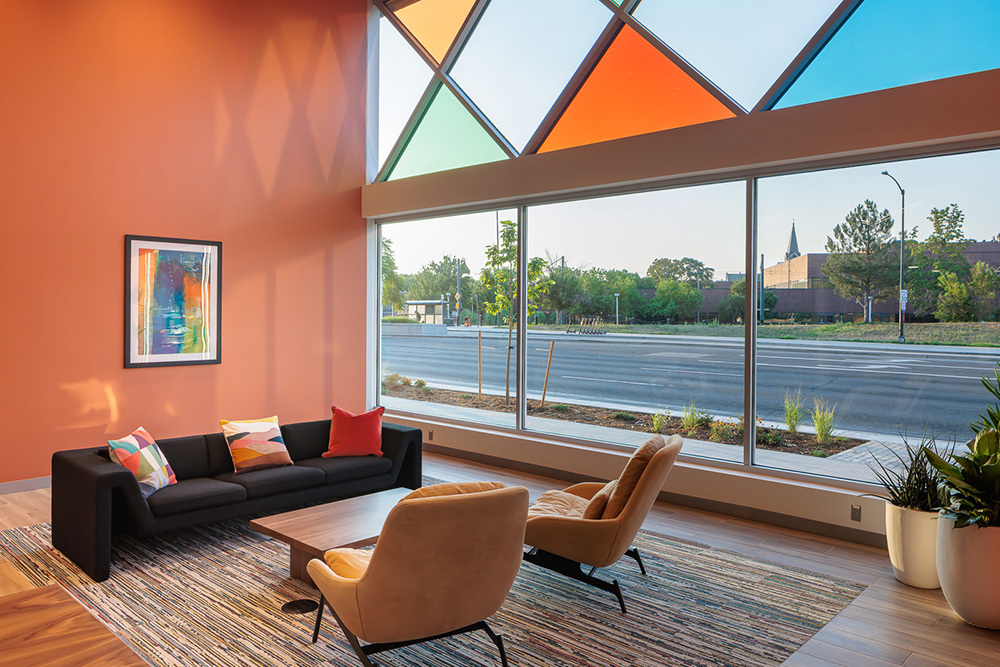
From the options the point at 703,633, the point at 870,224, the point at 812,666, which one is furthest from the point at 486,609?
the point at 870,224

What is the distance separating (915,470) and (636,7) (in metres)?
4.50

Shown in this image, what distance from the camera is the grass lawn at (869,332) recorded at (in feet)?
15.0

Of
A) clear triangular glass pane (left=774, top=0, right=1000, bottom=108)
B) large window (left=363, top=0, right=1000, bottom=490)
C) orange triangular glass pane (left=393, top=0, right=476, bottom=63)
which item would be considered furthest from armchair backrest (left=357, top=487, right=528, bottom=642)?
orange triangular glass pane (left=393, top=0, right=476, bottom=63)

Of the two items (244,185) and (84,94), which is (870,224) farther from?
(84,94)

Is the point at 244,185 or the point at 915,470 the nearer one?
the point at 915,470

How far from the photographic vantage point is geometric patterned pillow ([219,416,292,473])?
207 inches

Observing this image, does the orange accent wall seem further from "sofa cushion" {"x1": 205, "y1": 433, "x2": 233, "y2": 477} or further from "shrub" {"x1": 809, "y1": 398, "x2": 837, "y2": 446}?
"shrub" {"x1": 809, "y1": 398, "x2": 837, "y2": 446}

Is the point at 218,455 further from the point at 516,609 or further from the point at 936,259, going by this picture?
the point at 936,259

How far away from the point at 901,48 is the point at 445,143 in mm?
4687

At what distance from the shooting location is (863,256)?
16.3 feet

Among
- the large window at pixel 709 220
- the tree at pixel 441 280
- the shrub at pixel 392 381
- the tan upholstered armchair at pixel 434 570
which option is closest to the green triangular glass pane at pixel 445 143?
the large window at pixel 709 220

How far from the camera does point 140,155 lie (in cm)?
659

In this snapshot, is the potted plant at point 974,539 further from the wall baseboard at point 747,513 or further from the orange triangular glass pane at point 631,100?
the orange triangular glass pane at point 631,100

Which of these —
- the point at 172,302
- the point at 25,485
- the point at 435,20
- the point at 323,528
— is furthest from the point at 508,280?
the point at 25,485
